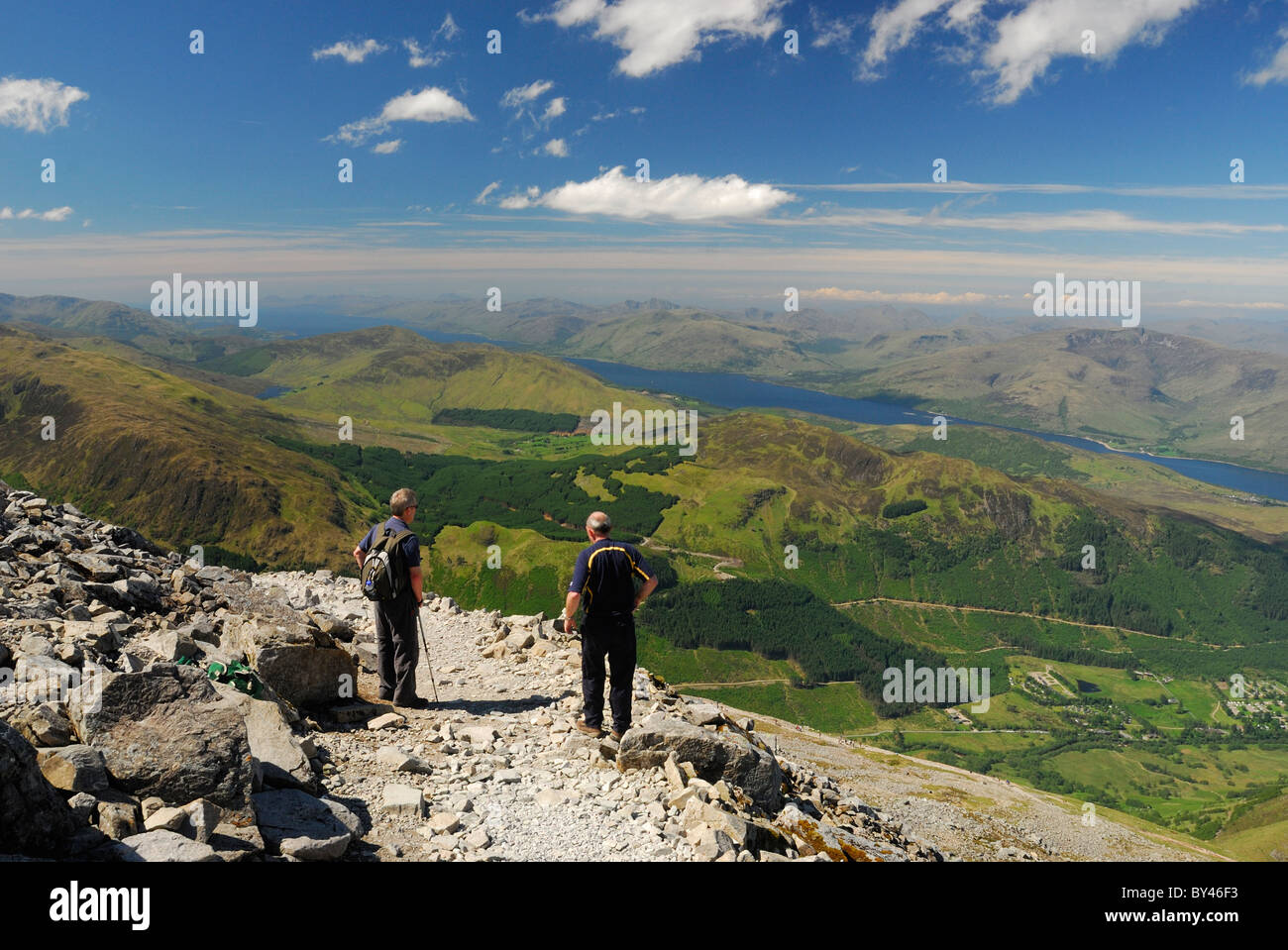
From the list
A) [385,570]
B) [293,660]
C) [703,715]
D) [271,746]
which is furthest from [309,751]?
[703,715]

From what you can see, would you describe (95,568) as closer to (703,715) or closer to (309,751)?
(309,751)

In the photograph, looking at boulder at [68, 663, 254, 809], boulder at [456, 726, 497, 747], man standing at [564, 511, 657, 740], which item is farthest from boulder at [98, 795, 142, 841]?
man standing at [564, 511, 657, 740]

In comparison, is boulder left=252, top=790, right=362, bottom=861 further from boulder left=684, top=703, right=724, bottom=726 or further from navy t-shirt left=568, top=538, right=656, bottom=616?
boulder left=684, top=703, right=724, bottom=726

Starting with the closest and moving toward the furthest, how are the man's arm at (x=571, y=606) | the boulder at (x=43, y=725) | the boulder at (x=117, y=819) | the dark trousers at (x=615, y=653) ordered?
the boulder at (x=117, y=819) < the boulder at (x=43, y=725) < the man's arm at (x=571, y=606) < the dark trousers at (x=615, y=653)

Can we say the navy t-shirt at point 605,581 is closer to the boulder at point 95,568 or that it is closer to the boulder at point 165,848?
the boulder at point 165,848

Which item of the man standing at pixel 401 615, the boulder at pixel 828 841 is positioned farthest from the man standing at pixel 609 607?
the man standing at pixel 401 615

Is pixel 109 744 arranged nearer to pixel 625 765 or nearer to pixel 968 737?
pixel 625 765

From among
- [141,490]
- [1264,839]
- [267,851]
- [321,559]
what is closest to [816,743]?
[1264,839]
